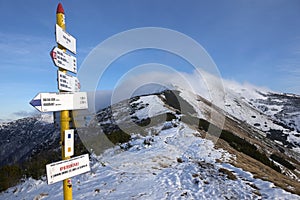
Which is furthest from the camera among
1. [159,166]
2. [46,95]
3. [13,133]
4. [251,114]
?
[13,133]

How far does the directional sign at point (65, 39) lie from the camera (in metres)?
5.17

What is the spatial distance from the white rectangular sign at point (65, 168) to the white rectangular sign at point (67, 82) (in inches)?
64.1

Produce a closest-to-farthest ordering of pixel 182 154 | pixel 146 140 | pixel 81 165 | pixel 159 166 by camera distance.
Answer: pixel 81 165, pixel 159 166, pixel 182 154, pixel 146 140

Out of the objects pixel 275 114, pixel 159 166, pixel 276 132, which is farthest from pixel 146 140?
pixel 275 114

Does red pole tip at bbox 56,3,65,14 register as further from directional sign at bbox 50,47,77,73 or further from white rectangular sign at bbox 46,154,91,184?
white rectangular sign at bbox 46,154,91,184

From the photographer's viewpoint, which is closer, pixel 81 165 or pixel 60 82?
pixel 60 82

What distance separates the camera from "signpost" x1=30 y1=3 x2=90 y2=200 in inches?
189

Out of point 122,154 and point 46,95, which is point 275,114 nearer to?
point 122,154

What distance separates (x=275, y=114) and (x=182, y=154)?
156736 millimetres

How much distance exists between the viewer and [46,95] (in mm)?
4738

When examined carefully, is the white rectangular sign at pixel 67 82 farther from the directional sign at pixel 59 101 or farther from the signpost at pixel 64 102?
the directional sign at pixel 59 101

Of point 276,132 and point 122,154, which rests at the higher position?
point 122,154

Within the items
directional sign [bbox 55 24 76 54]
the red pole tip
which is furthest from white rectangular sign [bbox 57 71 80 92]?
the red pole tip

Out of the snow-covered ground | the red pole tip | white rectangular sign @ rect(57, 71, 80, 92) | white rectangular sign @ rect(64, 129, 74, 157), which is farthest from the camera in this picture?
the snow-covered ground
